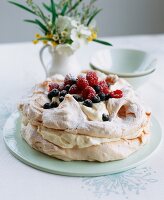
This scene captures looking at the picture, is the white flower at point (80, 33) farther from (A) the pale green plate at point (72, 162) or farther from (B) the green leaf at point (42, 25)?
(A) the pale green plate at point (72, 162)

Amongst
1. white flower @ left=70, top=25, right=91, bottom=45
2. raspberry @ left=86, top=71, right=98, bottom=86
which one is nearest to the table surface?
raspberry @ left=86, top=71, right=98, bottom=86

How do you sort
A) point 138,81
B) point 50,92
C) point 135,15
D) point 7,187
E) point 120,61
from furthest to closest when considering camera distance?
point 135,15, point 120,61, point 138,81, point 50,92, point 7,187

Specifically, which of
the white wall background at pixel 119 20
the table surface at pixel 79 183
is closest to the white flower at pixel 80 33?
the table surface at pixel 79 183

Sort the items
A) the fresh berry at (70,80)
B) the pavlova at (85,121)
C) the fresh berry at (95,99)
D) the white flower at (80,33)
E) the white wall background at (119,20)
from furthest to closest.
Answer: the white wall background at (119,20) → the white flower at (80,33) → the fresh berry at (70,80) → the fresh berry at (95,99) → the pavlova at (85,121)

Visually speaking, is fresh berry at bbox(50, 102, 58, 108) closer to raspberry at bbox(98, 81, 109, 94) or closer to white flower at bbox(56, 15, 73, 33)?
raspberry at bbox(98, 81, 109, 94)

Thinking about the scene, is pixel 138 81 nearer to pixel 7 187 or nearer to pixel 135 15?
pixel 7 187

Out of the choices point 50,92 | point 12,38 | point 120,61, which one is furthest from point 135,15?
point 50,92
